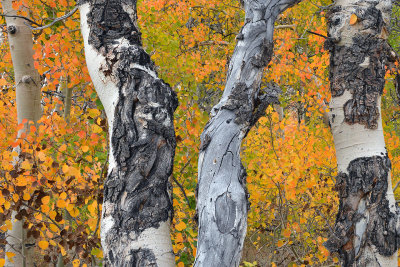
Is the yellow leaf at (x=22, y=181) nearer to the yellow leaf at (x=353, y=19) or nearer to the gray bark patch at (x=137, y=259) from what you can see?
the gray bark patch at (x=137, y=259)

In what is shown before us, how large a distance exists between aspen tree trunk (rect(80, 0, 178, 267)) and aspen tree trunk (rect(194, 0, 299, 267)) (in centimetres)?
19

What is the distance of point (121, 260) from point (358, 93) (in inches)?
80.2

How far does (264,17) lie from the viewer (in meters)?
2.08

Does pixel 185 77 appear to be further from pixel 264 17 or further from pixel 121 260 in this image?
pixel 121 260

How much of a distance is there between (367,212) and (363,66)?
3.43 feet

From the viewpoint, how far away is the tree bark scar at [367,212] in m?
2.51

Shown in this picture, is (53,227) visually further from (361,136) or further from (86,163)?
(361,136)

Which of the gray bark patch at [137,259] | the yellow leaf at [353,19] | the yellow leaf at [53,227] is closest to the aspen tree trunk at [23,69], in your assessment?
the yellow leaf at [53,227]

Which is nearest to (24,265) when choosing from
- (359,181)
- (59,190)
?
(59,190)

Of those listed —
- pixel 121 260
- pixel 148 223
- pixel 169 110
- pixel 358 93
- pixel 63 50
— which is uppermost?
pixel 63 50

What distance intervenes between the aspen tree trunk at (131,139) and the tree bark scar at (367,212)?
1453mm

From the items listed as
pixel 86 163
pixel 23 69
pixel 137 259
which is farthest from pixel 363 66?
pixel 23 69

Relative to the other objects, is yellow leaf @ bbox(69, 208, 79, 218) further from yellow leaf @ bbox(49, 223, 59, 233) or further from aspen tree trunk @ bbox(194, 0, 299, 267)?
aspen tree trunk @ bbox(194, 0, 299, 267)

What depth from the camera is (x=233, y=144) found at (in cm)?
177
